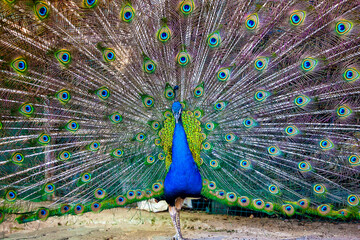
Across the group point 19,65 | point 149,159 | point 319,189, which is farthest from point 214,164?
point 19,65

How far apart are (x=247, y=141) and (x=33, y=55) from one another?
2.14 meters

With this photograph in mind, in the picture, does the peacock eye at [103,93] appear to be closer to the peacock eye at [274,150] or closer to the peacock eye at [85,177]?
the peacock eye at [85,177]

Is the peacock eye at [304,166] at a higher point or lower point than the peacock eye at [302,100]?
lower

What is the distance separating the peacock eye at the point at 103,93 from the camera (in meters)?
3.04

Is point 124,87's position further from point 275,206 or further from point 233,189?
Result: point 275,206

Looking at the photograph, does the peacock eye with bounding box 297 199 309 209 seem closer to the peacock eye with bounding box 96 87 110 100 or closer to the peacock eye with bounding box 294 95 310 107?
the peacock eye with bounding box 294 95 310 107

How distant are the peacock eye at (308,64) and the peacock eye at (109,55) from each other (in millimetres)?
1777

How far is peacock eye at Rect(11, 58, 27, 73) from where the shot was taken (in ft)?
8.93

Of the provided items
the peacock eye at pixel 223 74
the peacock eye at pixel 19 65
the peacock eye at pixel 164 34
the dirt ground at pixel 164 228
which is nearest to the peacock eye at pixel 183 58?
the peacock eye at pixel 164 34

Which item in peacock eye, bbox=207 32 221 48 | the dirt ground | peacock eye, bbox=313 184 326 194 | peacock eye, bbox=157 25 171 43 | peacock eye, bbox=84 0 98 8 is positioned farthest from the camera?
the dirt ground

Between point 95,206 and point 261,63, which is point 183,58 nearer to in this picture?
point 261,63

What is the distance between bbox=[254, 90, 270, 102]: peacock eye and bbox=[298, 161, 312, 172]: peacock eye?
73 cm

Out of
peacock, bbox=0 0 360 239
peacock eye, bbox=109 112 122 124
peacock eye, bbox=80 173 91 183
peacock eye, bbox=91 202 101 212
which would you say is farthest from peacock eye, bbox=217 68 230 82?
peacock eye, bbox=91 202 101 212

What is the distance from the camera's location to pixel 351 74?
2965 mm
